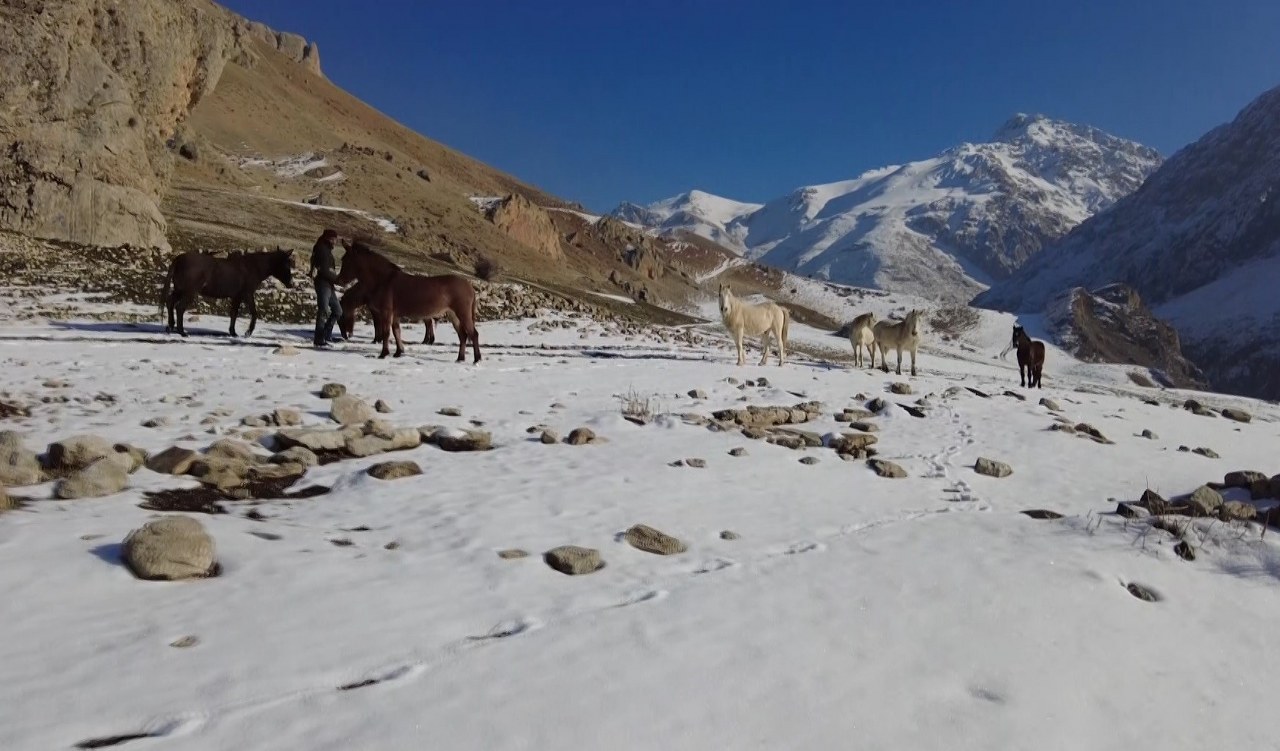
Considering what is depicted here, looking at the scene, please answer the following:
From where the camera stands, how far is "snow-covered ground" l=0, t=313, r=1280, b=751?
3.25m

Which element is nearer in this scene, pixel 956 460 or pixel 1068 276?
pixel 956 460

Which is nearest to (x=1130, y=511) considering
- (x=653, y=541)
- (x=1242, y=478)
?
(x=1242, y=478)

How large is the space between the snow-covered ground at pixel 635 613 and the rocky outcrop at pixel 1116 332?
55281 mm

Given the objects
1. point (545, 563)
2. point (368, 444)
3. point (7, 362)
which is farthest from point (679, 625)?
point (7, 362)

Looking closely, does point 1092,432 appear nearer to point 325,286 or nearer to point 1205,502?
point 1205,502

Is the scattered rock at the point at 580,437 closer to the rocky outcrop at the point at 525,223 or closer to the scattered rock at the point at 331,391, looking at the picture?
the scattered rock at the point at 331,391

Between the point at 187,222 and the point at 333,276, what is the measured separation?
25.3 m

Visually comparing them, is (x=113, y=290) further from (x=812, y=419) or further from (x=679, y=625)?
(x=679, y=625)

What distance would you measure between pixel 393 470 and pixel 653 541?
2.94 meters

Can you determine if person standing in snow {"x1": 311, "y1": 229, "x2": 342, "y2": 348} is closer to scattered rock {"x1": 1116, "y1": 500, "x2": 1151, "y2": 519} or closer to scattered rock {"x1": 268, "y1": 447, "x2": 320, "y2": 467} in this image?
scattered rock {"x1": 268, "y1": 447, "x2": 320, "y2": 467}

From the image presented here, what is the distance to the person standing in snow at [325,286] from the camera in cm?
1510

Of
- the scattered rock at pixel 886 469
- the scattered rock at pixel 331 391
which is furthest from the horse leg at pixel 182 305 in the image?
the scattered rock at pixel 886 469

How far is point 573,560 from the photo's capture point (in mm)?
5082

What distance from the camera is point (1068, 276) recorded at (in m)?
187
